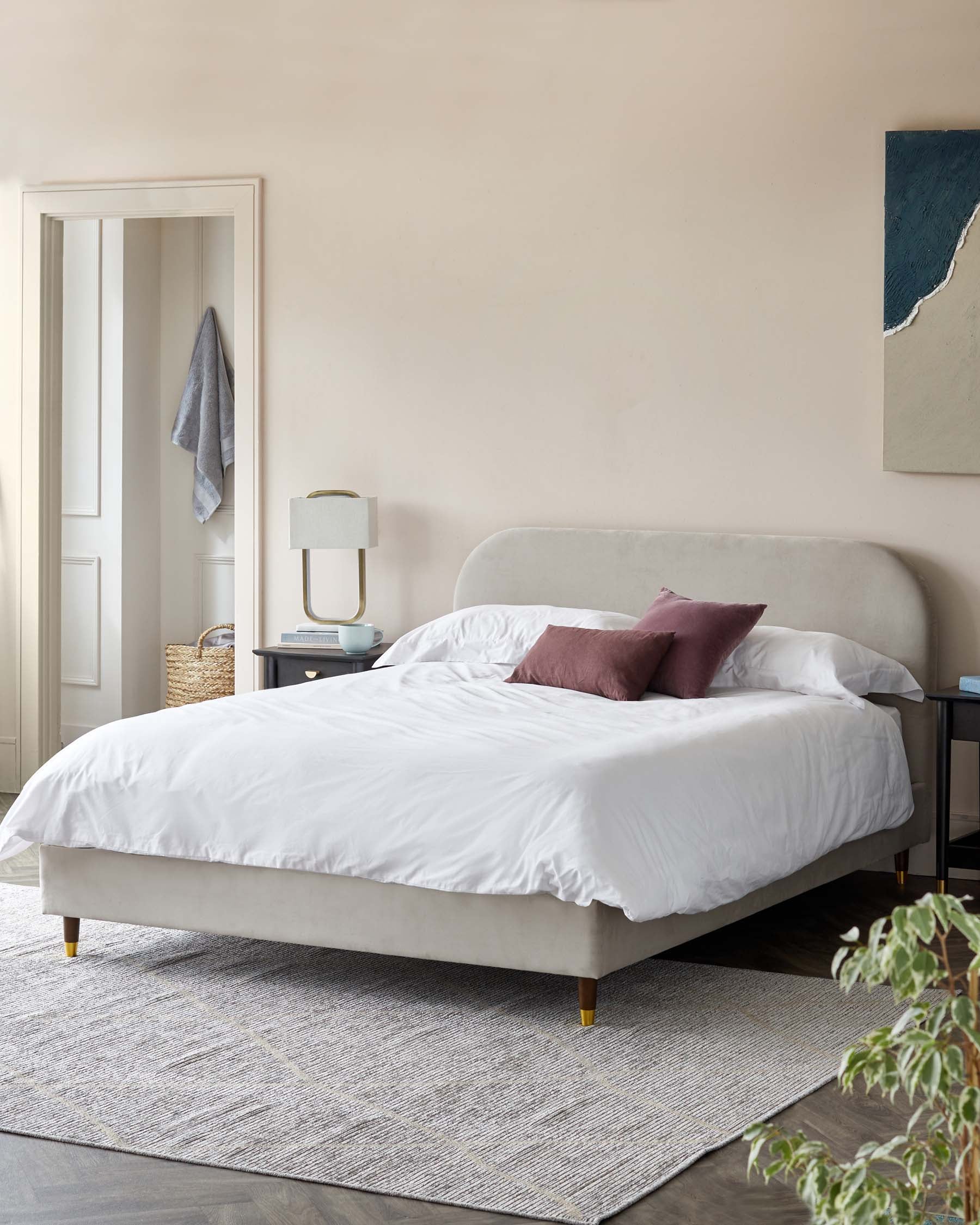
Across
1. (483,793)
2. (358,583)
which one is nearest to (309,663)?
(358,583)

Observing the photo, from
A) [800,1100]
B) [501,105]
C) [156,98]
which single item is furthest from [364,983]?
[156,98]

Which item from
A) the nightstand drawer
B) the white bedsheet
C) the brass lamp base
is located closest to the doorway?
the brass lamp base

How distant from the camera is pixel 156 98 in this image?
564 centimetres

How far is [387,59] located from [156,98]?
899mm

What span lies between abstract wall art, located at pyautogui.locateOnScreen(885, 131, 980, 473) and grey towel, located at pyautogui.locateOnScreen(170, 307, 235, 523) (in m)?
3.16

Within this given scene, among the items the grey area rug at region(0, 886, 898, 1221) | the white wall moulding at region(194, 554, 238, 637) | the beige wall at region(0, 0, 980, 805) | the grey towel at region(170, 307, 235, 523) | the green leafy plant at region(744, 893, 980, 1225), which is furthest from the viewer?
the white wall moulding at region(194, 554, 238, 637)

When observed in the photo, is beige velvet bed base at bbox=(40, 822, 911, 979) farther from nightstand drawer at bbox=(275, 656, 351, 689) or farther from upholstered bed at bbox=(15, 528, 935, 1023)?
nightstand drawer at bbox=(275, 656, 351, 689)

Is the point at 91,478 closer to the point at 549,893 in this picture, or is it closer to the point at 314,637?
the point at 314,637

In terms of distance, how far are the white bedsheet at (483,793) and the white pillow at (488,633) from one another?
0.59 meters

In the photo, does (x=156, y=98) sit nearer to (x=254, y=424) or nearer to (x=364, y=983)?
(x=254, y=424)

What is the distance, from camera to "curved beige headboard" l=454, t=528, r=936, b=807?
4.68m

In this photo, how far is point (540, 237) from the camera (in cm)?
523

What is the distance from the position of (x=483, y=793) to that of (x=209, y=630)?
3614 mm

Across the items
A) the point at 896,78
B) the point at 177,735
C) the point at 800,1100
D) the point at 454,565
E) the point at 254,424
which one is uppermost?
the point at 896,78
